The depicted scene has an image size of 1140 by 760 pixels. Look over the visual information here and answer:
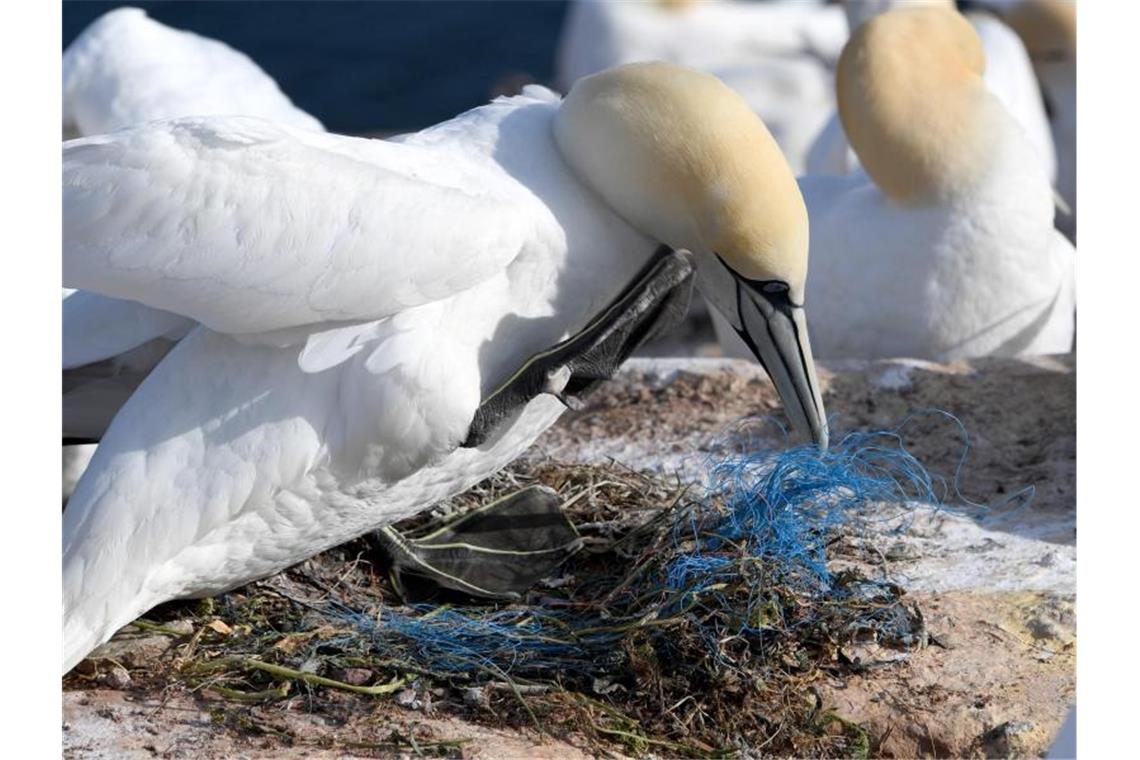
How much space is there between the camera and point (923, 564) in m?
4.34

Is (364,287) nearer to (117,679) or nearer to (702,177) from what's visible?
(702,177)

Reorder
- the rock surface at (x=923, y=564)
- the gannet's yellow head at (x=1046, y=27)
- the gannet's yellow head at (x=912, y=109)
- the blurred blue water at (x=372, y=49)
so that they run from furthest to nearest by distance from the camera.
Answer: the blurred blue water at (x=372, y=49) < the gannet's yellow head at (x=1046, y=27) < the gannet's yellow head at (x=912, y=109) < the rock surface at (x=923, y=564)

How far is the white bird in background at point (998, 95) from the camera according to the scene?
7957 millimetres

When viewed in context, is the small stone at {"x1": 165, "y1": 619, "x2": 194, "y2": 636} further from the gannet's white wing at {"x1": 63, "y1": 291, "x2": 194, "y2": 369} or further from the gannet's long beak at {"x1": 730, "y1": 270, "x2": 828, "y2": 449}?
the gannet's long beak at {"x1": 730, "y1": 270, "x2": 828, "y2": 449}

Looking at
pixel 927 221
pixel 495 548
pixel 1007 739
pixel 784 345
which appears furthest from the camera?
pixel 927 221

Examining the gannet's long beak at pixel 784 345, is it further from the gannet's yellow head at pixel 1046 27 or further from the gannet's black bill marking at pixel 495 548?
the gannet's yellow head at pixel 1046 27

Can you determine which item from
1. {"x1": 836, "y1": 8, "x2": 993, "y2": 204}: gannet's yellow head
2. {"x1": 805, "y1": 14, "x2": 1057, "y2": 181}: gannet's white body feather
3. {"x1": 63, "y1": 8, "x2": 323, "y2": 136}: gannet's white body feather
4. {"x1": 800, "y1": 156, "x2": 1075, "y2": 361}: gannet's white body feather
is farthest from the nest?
{"x1": 805, "y1": 14, "x2": 1057, "y2": 181}: gannet's white body feather

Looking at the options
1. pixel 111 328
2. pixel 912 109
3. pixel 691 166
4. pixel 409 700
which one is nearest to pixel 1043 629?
pixel 691 166

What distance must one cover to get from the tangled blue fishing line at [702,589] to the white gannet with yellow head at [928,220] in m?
1.69

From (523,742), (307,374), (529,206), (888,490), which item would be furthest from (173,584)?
(888,490)

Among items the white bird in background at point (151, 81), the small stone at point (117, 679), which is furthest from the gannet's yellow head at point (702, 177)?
the white bird in background at point (151, 81)

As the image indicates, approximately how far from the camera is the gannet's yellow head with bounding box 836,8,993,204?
5969mm

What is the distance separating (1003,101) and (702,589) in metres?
4.35
